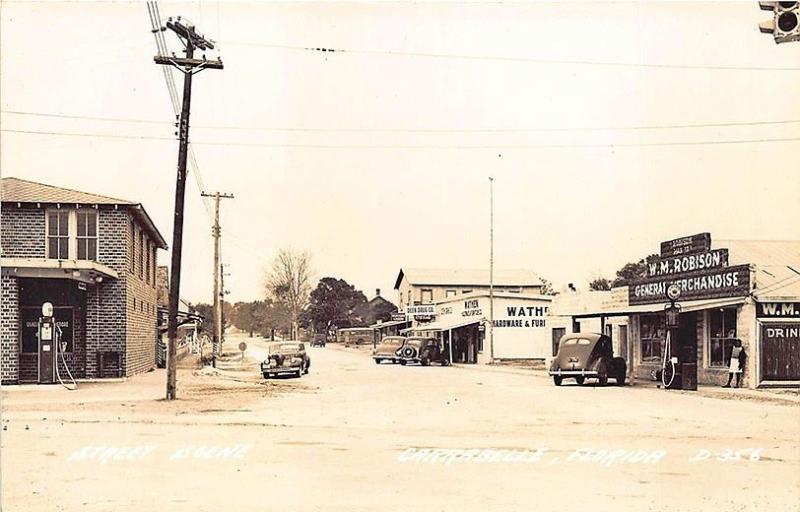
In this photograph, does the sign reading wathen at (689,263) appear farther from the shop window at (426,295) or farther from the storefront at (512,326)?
the shop window at (426,295)

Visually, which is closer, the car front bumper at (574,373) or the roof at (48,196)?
the roof at (48,196)

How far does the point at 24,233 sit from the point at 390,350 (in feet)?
85.8

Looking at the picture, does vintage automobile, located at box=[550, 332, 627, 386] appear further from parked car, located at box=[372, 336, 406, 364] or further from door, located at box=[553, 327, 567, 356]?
parked car, located at box=[372, 336, 406, 364]

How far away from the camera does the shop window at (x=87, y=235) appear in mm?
24734

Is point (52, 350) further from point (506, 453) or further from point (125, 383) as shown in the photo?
point (506, 453)

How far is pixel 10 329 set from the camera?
2319 centimetres

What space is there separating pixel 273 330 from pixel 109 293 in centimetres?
848

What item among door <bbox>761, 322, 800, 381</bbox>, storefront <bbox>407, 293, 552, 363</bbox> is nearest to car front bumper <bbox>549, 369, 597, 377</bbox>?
door <bbox>761, 322, 800, 381</bbox>

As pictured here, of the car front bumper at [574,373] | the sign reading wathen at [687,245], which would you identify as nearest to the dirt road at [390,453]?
the car front bumper at [574,373]

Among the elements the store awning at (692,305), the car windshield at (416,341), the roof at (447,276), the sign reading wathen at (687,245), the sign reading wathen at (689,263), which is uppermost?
the roof at (447,276)

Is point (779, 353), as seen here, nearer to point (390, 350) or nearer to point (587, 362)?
point (587, 362)
